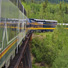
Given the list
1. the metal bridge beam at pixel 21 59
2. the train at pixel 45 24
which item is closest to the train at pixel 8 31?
the metal bridge beam at pixel 21 59

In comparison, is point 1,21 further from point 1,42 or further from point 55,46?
point 55,46

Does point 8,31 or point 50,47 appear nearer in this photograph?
point 8,31

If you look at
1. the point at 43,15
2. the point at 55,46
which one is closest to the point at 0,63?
the point at 55,46

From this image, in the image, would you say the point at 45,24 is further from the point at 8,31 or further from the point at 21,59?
the point at 8,31

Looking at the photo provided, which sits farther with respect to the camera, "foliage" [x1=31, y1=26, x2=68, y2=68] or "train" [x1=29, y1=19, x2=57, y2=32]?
"train" [x1=29, y1=19, x2=57, y2=32]

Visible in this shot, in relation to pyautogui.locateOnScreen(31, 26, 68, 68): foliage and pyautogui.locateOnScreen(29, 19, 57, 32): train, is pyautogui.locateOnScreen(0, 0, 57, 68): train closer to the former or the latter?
pyautogui.locateOnScreen(31, 26, 68, 68): foliage

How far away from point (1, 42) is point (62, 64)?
32.8 feet

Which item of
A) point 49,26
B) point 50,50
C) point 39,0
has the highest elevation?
point 39,0

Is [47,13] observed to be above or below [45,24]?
above

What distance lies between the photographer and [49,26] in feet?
110

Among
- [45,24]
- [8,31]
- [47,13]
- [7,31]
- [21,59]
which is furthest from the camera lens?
[47,13]

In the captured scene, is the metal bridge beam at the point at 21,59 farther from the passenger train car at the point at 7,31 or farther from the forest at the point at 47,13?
the forest at the point at 47,13

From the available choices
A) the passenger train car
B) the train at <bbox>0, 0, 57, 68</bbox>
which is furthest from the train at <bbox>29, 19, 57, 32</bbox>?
→ the passenger train car

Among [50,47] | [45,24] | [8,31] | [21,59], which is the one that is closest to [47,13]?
[45,24]
